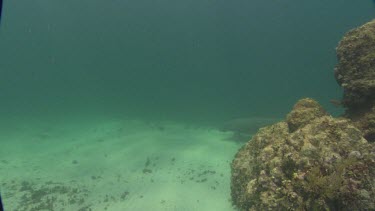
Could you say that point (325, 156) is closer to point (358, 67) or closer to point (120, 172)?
point (358, 67)

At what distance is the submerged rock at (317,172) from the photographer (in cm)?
591

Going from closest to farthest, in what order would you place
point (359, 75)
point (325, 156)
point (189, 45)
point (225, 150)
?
1. point (325, 156)
2. point (359, 75)
3. point (225, 150)
4. point (189, 45)

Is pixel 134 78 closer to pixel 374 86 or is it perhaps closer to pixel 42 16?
pixel 42 16

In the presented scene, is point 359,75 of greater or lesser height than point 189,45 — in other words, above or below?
below

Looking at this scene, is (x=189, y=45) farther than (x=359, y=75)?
Yes

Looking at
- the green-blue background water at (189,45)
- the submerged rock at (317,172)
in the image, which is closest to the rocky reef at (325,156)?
the submerged rock at (317,172)

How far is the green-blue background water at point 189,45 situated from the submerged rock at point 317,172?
28.2m

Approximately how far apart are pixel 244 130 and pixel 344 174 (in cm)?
1575

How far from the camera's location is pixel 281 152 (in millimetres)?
7691

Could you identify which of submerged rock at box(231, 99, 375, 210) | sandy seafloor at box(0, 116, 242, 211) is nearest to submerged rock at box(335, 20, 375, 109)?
submerged rock at box(231, 99, 375, 210)

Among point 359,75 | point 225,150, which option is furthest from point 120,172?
point 359,75

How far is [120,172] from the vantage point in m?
15.3

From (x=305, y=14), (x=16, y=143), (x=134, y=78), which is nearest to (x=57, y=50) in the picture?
(x=134, y=78)

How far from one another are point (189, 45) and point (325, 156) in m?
95.1
